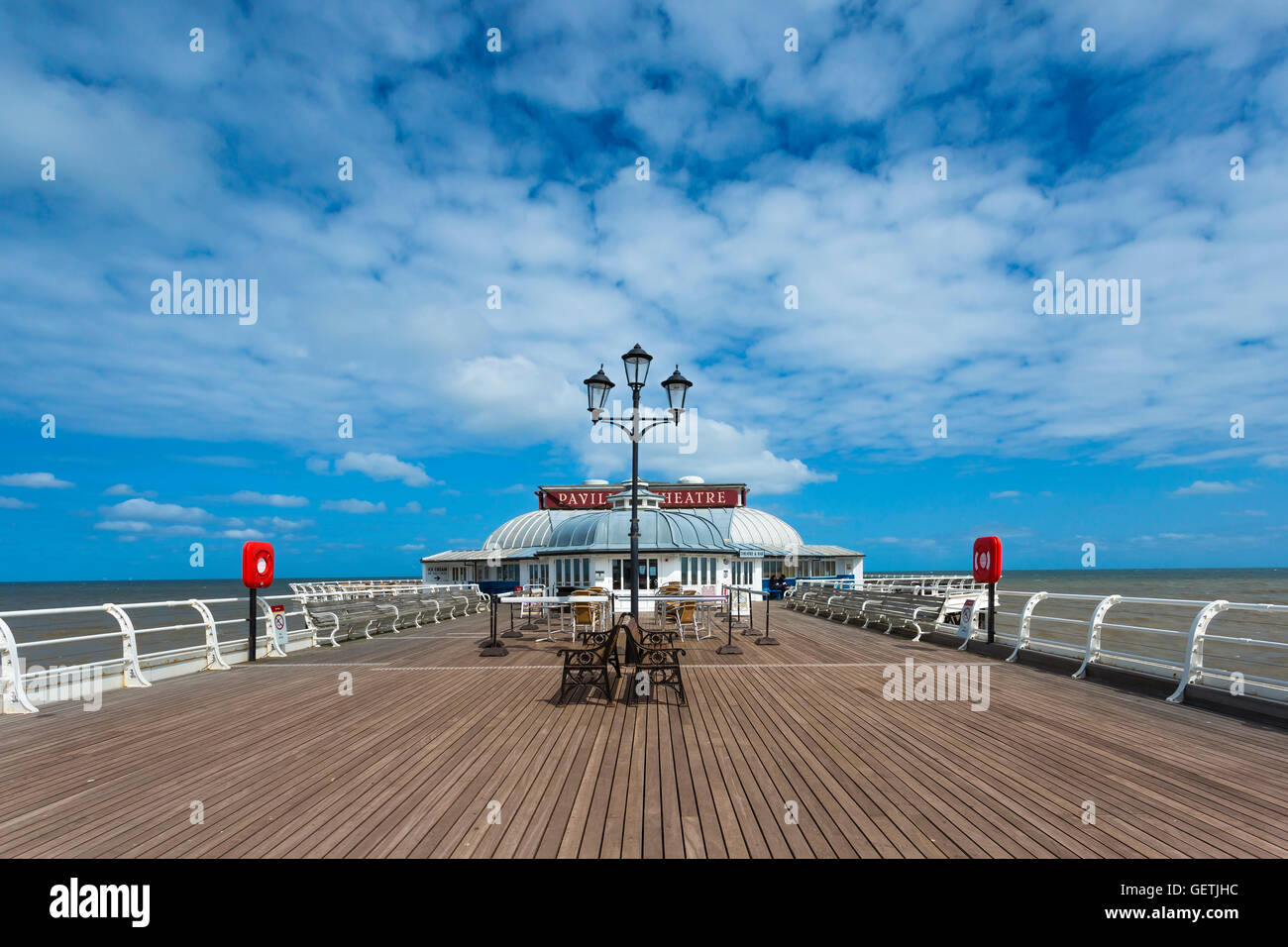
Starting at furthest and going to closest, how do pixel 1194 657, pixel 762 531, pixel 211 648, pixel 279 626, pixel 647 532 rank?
pixel 762 531, pixel 647 532, pixel 279 626, pixel 211 648, pixel 1194 657

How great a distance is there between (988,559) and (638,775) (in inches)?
317

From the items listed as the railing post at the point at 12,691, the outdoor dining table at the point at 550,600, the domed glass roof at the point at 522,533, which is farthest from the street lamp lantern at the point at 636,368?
the domed glass roof at the point at 522,533

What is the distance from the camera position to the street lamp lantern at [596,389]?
1033 cm

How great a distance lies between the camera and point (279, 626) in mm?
10531

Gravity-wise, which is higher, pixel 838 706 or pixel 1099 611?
pixel 1099 611

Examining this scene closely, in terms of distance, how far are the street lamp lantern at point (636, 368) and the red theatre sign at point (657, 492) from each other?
24230mm

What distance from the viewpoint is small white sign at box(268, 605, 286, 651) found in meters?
10.4

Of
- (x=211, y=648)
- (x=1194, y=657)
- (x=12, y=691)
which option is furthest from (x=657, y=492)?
(x=12, y=691)

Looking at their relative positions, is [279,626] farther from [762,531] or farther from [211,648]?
[762,531]

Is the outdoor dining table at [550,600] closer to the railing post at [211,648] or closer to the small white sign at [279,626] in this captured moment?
the small white sign at [279,626]
